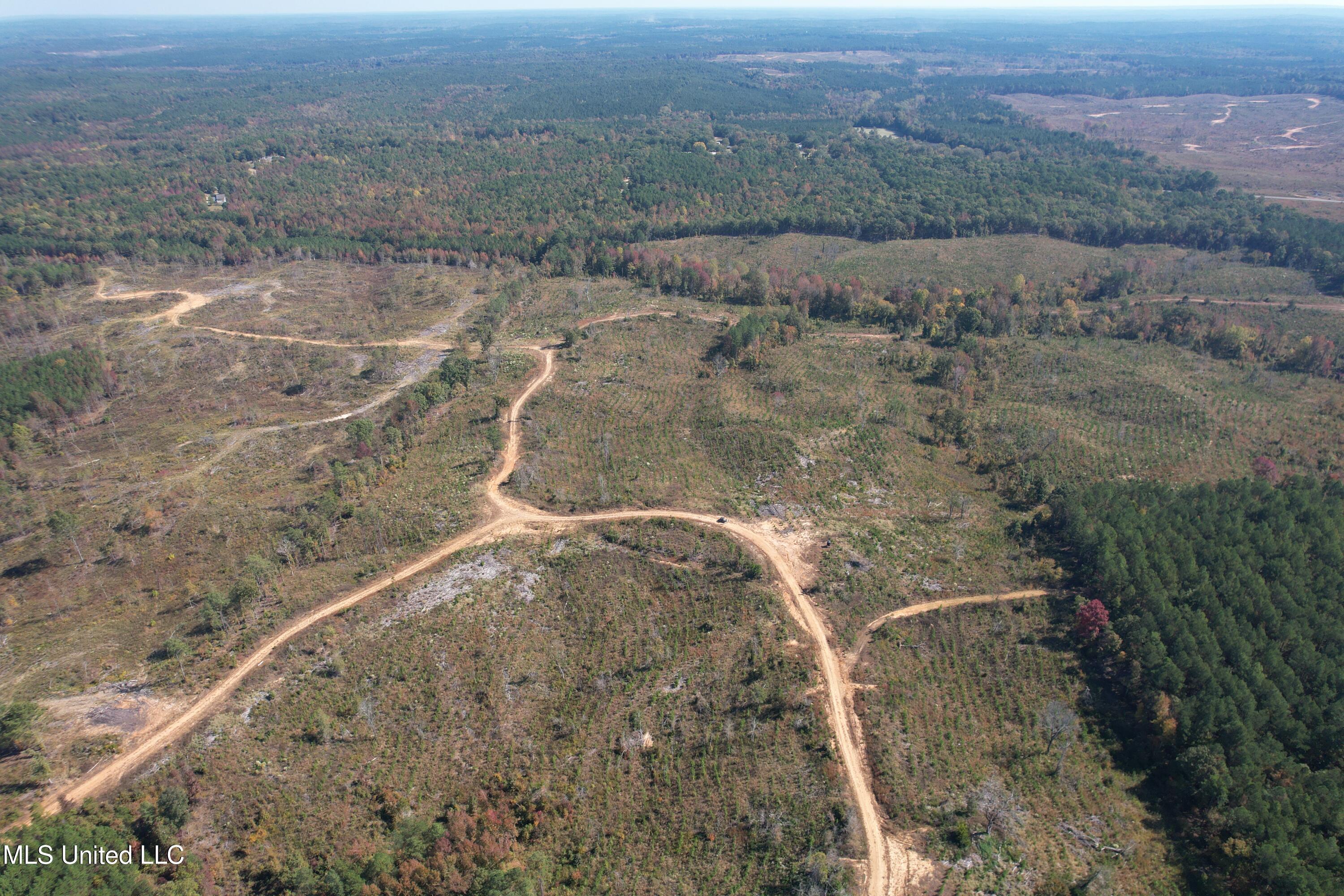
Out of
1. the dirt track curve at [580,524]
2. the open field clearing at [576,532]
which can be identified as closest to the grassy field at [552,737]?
the open field clearing at [576,532]

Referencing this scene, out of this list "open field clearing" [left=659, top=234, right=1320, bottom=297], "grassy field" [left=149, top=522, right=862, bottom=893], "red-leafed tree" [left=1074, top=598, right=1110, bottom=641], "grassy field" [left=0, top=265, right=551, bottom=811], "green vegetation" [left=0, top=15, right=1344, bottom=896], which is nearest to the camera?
"grassy field" [left=149, top=522, right=862, bottom=893]

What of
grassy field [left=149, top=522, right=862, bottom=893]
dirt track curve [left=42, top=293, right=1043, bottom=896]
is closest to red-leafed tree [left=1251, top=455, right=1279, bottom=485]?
dirt track curve [left=42, top=293, right=1043, bottom=896]

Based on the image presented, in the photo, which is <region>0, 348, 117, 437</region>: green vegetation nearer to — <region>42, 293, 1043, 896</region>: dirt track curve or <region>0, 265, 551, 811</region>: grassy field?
<region>0, 265, 551, 811</region>: grassy field

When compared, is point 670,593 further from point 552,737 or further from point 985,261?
point 985,261

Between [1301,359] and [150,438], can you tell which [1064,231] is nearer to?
[1301,359]

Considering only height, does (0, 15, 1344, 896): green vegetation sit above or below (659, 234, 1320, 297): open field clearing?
below

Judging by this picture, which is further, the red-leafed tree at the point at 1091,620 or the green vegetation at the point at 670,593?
the red-leafed tree at the point at 1091,620

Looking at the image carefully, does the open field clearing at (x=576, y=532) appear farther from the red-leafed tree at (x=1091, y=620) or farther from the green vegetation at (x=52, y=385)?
the red-leafed tree at (x=1091, y=620)
